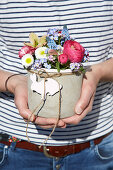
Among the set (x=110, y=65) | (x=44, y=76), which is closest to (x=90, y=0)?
(x=110, y=65)

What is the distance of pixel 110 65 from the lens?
118 cm

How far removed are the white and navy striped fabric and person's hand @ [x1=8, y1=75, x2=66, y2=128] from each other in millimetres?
95

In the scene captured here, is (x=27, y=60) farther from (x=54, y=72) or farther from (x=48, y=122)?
(x=48, y=122)

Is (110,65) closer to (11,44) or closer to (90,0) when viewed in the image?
(90,0)

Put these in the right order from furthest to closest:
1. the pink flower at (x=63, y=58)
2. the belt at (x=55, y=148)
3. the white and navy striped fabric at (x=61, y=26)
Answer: the belt at (x=55, y=148) < the white and navy striped fabric at (x=61, y=26) < the pink flower at (x=63, y=58)

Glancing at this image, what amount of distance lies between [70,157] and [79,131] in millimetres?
128

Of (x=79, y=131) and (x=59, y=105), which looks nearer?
(x=59, y=105)

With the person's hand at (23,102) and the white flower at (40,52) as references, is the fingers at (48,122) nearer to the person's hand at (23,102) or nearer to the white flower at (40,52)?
the person's hand at (23,102)

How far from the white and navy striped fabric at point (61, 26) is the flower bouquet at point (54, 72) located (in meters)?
0.19

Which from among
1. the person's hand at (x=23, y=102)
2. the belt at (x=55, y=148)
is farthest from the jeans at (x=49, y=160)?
the person's hand at (x=23, y=102)

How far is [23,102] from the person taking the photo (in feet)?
3.26

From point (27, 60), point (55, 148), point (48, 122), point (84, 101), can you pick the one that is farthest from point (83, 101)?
point (55, 148)

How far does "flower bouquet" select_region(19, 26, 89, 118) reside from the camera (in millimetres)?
871

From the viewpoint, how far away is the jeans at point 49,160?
1.22 metres
